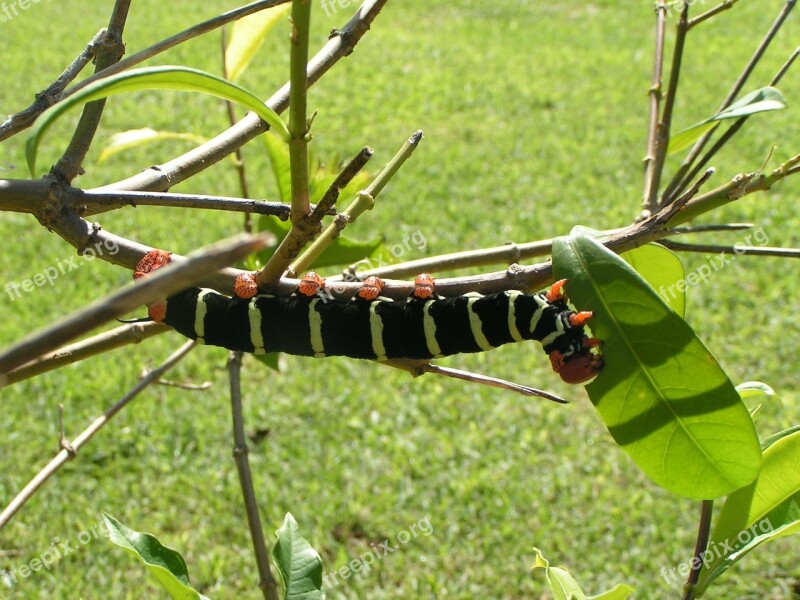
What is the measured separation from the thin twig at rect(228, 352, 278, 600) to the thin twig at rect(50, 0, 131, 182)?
80 centimetres

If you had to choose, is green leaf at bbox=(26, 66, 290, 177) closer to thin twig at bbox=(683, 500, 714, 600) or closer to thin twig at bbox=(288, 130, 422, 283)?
thin twig at bbox=(288, 130, 422, 283)

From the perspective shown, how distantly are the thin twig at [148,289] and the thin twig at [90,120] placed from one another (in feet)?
2.27

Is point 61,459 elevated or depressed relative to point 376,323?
depressed

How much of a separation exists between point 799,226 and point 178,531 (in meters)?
5.52

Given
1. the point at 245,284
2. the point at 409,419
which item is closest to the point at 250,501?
the point at 245,284

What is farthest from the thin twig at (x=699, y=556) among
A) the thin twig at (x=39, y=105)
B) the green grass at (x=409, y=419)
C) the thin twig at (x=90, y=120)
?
the green grass at (x=409, y=419)

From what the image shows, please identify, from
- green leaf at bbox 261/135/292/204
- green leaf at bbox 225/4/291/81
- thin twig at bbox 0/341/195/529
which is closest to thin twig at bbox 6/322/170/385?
thin twig at bbox 0/341/195/529

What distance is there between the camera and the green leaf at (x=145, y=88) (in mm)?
669

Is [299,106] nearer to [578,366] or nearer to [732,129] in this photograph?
[578,366]

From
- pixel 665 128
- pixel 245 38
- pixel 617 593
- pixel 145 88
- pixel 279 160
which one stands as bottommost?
pixel 617 593

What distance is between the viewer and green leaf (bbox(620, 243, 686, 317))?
1297 mm

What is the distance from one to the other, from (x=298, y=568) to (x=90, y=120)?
29.3 inches

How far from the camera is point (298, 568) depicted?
1.16 m

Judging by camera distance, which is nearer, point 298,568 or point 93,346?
point 298,568
